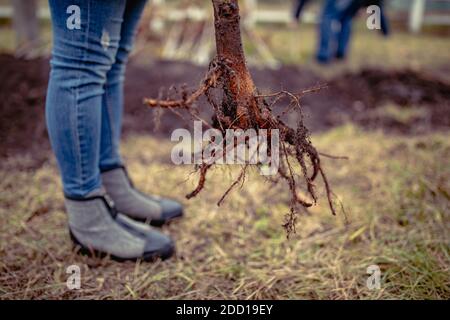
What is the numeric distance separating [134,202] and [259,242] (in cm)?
47

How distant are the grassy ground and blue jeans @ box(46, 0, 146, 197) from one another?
0.97 feet

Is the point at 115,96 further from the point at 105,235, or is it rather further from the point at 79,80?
the point at 105,235

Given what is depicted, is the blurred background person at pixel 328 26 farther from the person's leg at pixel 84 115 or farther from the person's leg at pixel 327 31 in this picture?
the person's leg at pixel 84 115

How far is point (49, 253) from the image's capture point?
1.48 metres

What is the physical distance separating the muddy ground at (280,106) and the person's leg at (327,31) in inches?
25.5

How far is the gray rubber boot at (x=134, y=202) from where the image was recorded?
5.28 ft

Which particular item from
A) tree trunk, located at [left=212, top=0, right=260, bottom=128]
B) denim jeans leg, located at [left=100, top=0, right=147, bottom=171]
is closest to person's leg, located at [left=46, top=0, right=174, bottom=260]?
denim jeans leg, located at [left=100, top=0, right=147, bottom=171]

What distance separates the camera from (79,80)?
4.13 feet

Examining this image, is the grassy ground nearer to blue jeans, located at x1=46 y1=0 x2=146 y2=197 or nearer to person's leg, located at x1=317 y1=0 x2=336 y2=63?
blue jeans, located at x1=46 y1=0 x2=146 y2=197

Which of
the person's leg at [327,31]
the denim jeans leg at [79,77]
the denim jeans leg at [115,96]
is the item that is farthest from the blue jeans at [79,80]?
the person's leg at [327,31]

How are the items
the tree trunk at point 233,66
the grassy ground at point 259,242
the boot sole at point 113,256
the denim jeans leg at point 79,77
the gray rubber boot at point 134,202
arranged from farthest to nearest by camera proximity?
the gray rubber boot at point 134,202 < the boot sole at point 113,256 < the grassy ground at point 259,242 < the denim jeans leg at point 79,77 < the tree trunk at point 233,66

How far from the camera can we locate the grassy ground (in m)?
1.33

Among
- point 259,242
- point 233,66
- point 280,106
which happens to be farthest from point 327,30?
point 233,66
